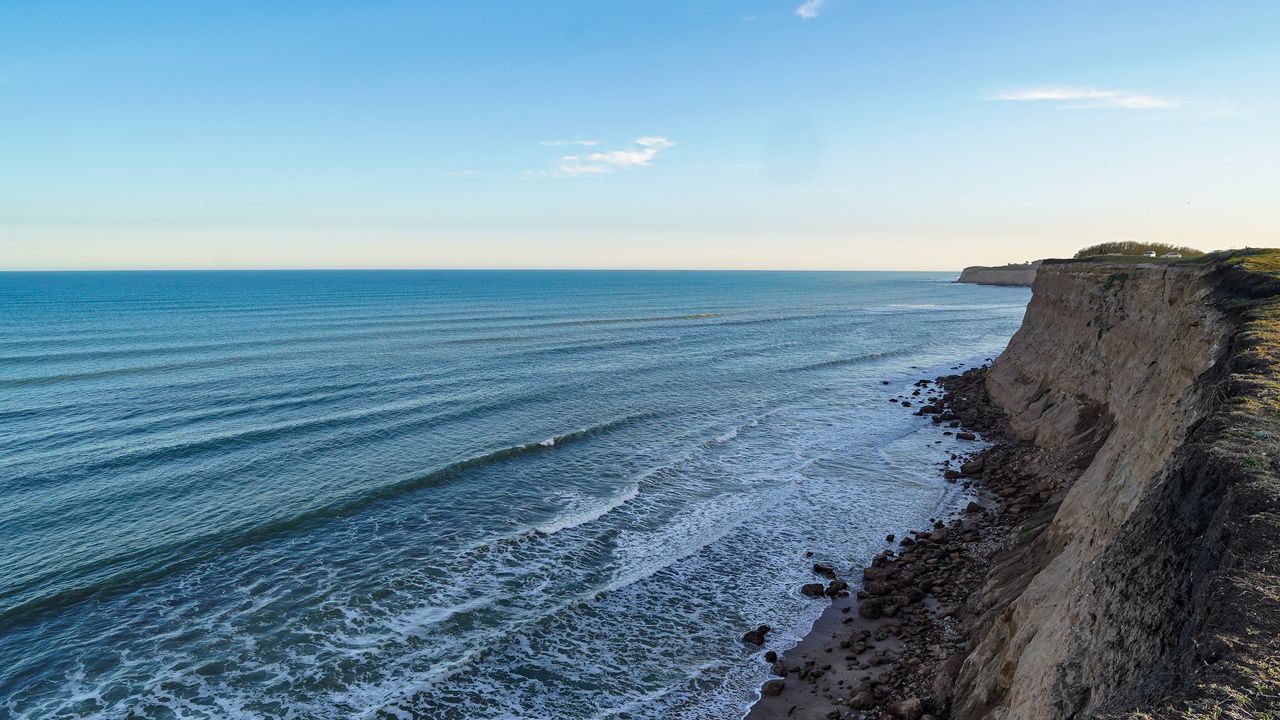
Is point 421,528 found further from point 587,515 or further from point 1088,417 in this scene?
point 1088,417

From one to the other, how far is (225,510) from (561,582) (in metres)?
13.2

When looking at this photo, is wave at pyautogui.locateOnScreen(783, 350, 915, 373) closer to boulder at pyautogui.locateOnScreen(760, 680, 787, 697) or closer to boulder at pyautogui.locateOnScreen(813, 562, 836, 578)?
boulder at pyautogui.locateOnScreen(813, 562, 836, 578)

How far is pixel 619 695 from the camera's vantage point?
13586mm

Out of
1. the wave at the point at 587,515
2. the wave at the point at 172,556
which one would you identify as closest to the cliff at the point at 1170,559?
the wave at the point at 587,515

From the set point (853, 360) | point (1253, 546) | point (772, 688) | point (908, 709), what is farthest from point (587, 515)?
point (853, 360)

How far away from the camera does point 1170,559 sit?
26.7 feet

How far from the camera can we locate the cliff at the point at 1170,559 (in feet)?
21.1

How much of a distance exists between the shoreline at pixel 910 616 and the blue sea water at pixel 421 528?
2.65 feet

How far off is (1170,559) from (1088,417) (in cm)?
2019

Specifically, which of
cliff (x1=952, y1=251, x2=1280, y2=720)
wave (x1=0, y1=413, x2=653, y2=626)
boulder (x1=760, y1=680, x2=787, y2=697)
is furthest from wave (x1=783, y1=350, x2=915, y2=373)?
boulder (x1=760, y1=680, x2=787, y2=697)

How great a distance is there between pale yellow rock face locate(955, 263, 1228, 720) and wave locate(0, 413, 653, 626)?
20.0 metres

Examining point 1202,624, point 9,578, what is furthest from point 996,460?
point 9,578

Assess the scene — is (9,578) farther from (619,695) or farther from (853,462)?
A: (853,462)

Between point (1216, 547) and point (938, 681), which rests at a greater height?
point (1216, 547)
